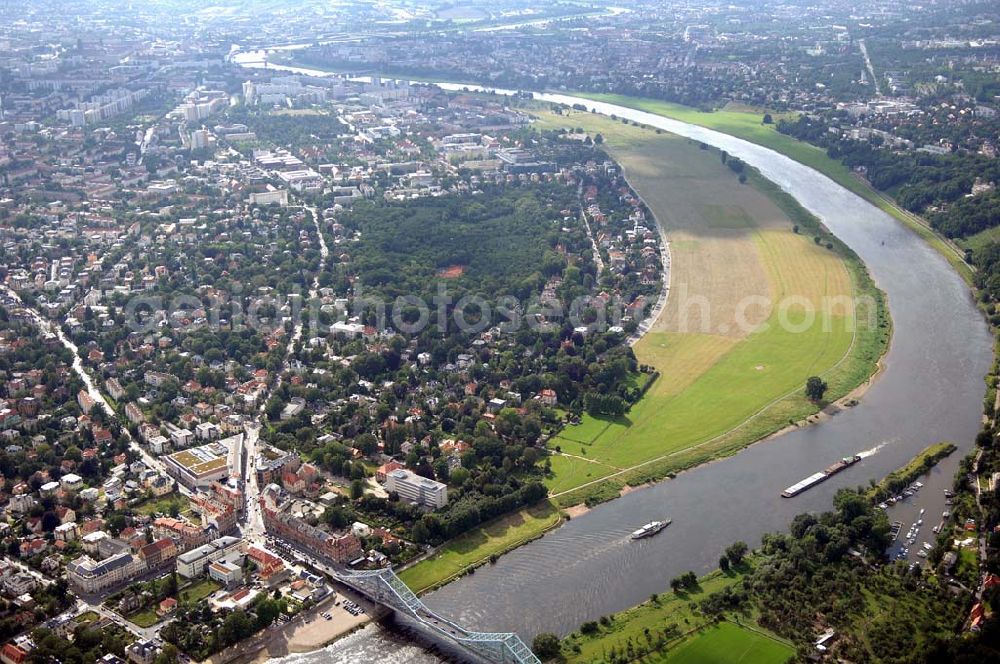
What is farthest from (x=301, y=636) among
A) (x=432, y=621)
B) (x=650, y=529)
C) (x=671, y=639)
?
(x=650, y=529)

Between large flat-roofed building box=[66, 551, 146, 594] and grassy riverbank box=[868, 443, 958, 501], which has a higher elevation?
grassy riverbank box=[868, 443, 958, 501]

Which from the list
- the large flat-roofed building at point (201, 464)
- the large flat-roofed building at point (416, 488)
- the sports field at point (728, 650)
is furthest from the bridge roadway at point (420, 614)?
the large flat-roofed building at point (201, 464)

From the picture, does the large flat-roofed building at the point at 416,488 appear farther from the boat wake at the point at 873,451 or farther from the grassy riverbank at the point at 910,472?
the boat wake at the point at 873,451

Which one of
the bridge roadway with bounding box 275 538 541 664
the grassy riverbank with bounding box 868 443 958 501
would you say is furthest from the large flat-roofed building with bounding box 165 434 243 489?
the grassy riverbank with bounding box 868 443 958 501

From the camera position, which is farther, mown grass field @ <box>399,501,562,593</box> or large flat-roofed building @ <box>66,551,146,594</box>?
mown grass field @ <box>399,501,562,593</box>

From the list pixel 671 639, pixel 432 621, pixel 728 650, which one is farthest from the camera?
pixel 432 621

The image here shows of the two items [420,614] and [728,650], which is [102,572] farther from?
[728,650]

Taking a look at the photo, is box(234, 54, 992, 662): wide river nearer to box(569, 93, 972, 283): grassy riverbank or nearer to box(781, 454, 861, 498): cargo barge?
box(781, 454, 861, 498): cargo barge
